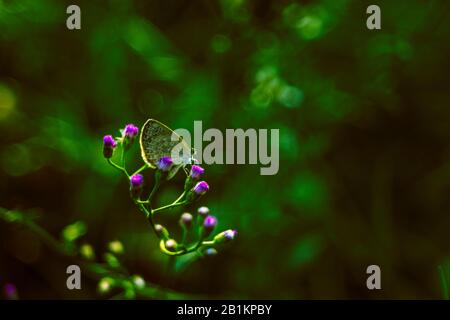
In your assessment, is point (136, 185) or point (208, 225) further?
point (208, 225)

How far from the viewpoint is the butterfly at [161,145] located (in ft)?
5.73

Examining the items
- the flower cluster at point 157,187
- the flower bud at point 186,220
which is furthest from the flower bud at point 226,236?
the flower bud at point 186,220

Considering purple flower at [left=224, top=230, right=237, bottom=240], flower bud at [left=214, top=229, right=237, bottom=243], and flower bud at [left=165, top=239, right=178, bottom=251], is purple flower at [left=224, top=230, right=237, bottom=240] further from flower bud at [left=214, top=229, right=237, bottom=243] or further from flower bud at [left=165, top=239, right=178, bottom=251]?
flower bud at [left=165, top=239, right=178, bottom=251]

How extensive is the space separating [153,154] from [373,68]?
61.9 inches

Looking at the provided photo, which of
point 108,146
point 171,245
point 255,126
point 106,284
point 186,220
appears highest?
point 255,126

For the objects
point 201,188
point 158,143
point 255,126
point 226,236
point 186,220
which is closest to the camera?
point 158,143

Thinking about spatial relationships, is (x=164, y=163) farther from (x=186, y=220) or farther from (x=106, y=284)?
(x=106, y=284)

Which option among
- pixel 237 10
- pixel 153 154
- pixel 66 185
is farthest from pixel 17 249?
pixel 237 10

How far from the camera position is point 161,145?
1821 millimetres

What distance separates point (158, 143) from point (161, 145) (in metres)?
0.01

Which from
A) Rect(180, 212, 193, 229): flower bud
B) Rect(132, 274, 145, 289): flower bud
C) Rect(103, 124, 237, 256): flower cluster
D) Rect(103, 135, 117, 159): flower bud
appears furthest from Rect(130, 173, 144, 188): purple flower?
Rect(132, 274, 145, 289): flower bud

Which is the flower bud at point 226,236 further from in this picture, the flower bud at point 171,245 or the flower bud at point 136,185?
the flower bud at point 136,185

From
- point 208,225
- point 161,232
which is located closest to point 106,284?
point 161,232

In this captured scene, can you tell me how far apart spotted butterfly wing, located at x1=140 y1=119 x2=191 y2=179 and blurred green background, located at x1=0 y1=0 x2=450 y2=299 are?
918mm
